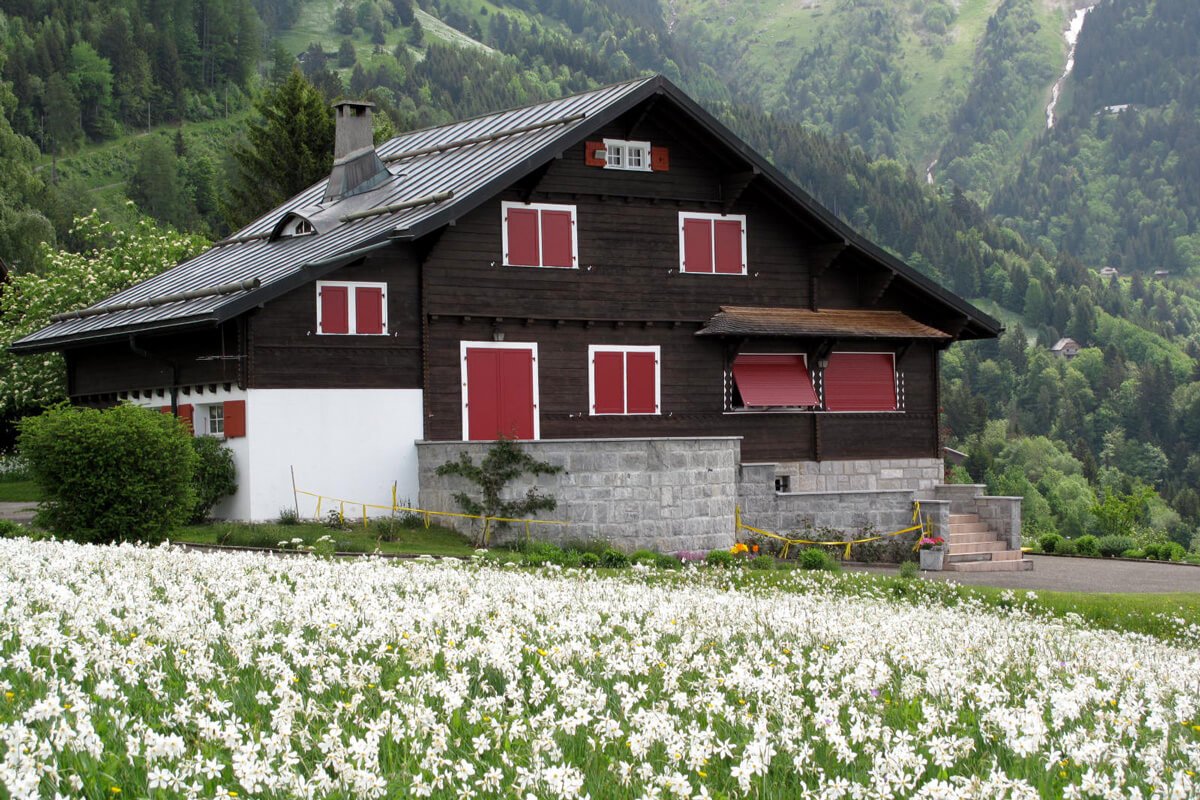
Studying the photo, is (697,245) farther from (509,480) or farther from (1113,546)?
(1113,546)

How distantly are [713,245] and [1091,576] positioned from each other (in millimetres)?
11059

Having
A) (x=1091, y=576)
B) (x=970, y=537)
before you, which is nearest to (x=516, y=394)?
(x=970, y=537)

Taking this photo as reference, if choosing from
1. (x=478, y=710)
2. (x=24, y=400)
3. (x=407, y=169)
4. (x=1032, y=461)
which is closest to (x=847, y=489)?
(x=407, y=169)

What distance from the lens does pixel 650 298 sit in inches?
1403

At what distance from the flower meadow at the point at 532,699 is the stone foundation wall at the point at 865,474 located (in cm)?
2246

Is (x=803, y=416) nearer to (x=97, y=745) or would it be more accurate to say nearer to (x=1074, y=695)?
(x=1074, y=695)

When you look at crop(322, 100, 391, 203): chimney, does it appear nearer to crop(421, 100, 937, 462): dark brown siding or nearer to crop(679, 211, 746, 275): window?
crop(421, 100, 937, 462): dark brown siding

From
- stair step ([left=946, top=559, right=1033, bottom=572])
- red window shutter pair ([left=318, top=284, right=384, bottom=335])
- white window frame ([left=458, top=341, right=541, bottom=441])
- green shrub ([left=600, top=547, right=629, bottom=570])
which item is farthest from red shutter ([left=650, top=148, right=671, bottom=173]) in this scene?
green shrub ([left=600, top=547, right=629, bottom=570])

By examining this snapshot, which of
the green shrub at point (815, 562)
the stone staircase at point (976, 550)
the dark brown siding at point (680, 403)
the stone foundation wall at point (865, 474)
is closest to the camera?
the green shrub at point (815, 562)

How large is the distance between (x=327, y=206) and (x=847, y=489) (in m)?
13.6

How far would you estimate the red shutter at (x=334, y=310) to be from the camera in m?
31.7

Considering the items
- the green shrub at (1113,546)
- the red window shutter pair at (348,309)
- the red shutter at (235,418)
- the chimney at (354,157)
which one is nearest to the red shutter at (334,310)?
the red window shutter pair at (348,309)

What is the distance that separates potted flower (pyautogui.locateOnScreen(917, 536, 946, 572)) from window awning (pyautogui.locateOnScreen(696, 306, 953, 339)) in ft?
17.7

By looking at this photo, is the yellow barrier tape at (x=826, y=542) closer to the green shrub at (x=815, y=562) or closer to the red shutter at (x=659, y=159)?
the green shrub at (x=815, y=562)
